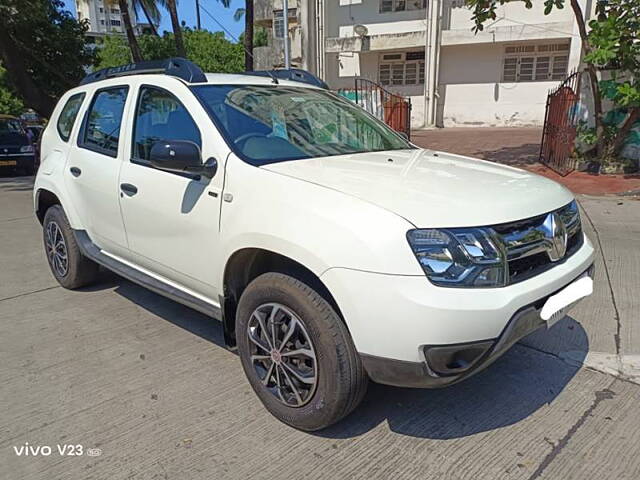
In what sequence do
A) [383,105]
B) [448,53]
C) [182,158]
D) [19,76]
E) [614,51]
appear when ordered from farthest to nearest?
[448,53]
[19,76]
[383,105]
[614,51]
[182,158]

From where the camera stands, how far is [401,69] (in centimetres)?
2283

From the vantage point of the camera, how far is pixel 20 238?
654 cm

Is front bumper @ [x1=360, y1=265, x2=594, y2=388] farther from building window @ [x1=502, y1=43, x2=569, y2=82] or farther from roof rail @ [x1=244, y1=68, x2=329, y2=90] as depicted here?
building window @ [x1=502, y1=43, x2=569, y2=82]

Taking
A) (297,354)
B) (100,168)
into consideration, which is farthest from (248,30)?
(297,354)

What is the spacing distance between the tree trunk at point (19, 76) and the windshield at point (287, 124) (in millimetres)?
13380

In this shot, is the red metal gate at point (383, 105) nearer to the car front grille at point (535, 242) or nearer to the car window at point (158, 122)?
the car window at point (158, 122)

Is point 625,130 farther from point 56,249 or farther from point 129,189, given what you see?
point 56,249

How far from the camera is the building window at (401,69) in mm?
22312

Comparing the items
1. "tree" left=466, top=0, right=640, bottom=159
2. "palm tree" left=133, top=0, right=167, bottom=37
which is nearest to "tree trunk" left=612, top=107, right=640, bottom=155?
"tree" left=466, top=0, right=640, bottom=159

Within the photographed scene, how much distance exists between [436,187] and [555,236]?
645 mm

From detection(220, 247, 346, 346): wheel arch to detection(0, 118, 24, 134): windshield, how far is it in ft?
50.3

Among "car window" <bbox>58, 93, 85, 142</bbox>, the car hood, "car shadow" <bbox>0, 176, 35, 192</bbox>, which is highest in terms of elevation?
"car window" <bbox>58, 93, 85, 142</bbox>

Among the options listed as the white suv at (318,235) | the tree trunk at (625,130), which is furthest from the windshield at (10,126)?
the tree trunk at (625,130)

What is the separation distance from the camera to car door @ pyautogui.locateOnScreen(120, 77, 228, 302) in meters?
2.74
